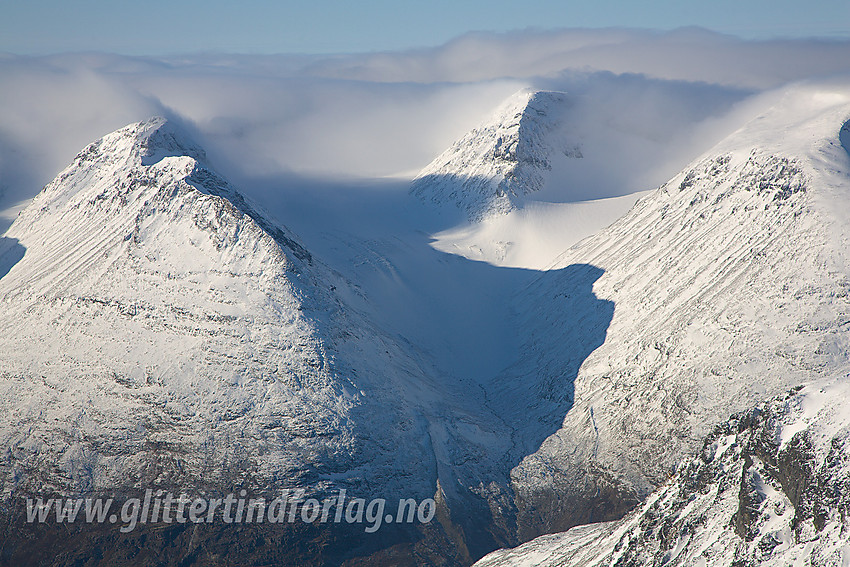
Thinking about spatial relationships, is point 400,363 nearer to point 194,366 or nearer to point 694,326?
point 194,366

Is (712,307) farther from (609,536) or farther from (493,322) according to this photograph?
(609,536)

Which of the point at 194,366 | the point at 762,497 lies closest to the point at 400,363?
the point at 194,366

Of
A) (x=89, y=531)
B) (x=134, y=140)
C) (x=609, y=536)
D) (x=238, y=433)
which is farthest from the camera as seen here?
(x=134, y=140)

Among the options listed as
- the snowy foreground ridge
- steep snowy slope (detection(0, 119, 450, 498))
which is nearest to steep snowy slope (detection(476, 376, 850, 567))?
the snowy foreground ridge

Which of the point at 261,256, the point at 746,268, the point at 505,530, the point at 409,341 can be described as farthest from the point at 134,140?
the point at 746,268

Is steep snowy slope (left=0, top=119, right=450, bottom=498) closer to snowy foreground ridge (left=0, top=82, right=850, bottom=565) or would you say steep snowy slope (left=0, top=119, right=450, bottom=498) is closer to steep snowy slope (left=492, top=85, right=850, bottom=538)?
snowy foreground ridge (left=0, top=82, right=850, bottom=565)

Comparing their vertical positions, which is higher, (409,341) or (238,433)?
(409,341)
